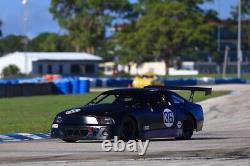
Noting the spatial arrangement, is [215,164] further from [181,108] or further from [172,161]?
[181,108]

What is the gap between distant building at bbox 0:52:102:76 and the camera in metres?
88.9

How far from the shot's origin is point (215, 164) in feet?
38.0

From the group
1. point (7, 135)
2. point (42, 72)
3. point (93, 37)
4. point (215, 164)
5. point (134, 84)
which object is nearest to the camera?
point (215, 164)

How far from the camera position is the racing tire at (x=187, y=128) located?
17078 mm

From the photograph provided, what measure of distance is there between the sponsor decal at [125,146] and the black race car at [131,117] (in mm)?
216

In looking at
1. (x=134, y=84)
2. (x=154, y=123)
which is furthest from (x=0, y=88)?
(x=154, y=123)

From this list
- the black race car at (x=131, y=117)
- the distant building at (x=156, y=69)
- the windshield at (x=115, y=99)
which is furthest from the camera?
the distant building at (x=156, y=69)

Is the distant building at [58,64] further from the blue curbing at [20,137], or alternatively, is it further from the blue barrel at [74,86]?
the blue curbing at [20,137]

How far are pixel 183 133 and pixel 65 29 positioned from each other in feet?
326

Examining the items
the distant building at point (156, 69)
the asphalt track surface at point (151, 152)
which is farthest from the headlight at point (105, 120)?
the distant building at point (156, 69)

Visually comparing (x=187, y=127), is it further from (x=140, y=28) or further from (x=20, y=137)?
(x=140, y=28)

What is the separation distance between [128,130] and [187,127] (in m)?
2.24

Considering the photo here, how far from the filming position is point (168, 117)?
16531 mm

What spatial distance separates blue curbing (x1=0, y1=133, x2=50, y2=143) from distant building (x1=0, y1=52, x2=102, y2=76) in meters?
69.4
